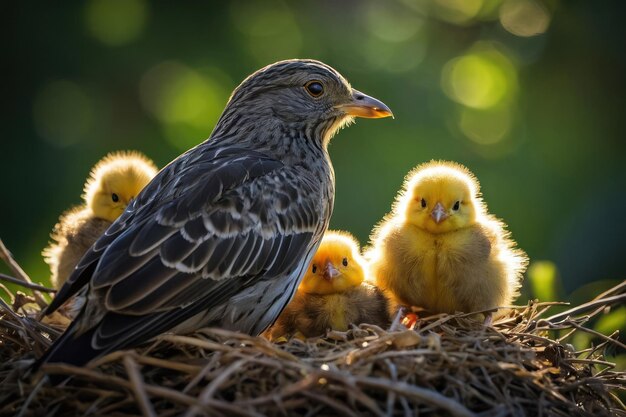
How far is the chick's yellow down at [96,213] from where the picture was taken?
5238mm

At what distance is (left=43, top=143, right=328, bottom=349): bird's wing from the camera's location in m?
3.86

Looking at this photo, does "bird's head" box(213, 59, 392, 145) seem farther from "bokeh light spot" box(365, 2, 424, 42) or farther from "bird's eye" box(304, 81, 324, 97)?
"bokeh light spot" box(365, 2, 424, 42)

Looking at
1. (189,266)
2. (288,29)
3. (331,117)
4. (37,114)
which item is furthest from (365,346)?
(37,114)

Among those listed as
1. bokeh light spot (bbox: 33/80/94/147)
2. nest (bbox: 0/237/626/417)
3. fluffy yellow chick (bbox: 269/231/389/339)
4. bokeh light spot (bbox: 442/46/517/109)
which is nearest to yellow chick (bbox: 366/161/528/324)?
fluffy yellow chick (bbox: 269/231/389/339)

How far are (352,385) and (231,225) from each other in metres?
1.21

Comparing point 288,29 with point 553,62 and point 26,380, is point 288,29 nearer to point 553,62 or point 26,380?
point 553,62

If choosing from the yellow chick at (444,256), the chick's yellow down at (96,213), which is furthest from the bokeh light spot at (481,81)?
the chick's yellow down at (96,213)

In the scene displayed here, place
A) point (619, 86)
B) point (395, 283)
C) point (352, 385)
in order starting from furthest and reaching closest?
point (619, 86), point (395, 283), point (352, 385)

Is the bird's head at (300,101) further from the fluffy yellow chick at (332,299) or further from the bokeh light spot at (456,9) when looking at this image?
the bokeh light spot at (456,9)

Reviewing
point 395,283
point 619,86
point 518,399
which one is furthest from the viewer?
point 619,86

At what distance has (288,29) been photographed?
307 inches

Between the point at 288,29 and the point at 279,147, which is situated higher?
the point at 288,29

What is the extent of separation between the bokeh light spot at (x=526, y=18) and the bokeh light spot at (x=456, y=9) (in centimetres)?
28

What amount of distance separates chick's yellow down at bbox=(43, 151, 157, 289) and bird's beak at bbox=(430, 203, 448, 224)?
1.80m
